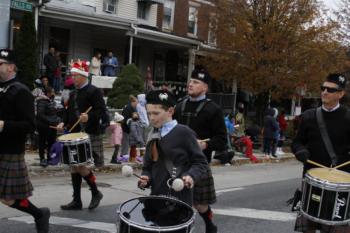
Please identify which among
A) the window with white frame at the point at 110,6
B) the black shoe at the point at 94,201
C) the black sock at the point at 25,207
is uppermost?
the window with white frame at the point at 110,6

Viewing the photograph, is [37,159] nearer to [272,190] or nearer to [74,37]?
[272,190]

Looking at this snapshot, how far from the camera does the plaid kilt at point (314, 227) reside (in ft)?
16.0

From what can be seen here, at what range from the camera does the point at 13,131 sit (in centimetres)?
542

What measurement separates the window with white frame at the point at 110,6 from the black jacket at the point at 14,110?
63.4 feet

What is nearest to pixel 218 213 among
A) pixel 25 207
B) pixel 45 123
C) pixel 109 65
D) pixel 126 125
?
pixel 25 207

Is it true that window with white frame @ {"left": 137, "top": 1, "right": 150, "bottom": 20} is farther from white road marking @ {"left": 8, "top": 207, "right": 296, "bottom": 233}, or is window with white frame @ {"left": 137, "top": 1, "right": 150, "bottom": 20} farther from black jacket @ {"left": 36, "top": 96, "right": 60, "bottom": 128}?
white road marking @ {"left": 8, "top": 207, "right": 296, "bottom": 233}

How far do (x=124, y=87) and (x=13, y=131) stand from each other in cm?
1402

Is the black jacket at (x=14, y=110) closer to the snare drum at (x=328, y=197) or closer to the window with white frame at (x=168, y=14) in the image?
the snare drum at (x=328, y=197)

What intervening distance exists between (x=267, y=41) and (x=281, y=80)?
5.76 ft

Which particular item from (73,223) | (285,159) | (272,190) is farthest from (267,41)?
(73,223)

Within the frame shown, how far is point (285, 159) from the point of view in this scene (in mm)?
20031

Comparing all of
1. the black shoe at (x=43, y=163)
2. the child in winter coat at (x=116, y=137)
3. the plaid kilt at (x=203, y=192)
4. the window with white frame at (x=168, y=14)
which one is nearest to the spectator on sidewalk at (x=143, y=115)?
the child in winter coat at (x=116, y=137)

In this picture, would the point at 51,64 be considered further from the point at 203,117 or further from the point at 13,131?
the point at 13,131

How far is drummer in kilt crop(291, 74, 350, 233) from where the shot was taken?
16.7 feet
